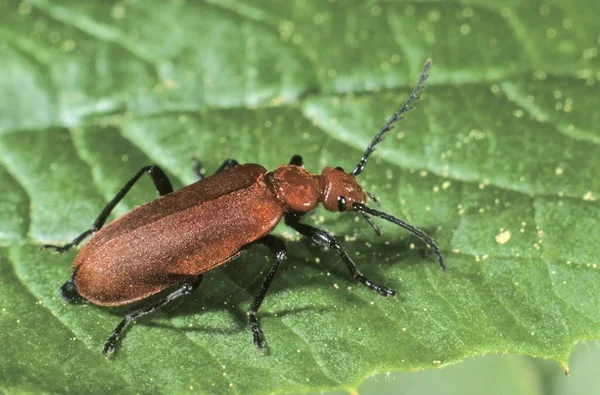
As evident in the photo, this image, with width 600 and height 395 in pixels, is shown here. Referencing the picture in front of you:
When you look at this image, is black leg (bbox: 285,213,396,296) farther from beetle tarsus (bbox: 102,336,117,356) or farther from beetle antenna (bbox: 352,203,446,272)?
beetle tarsus (bbox: 102,336,117,356)

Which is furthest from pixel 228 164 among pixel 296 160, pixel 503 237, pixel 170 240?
pixel 503 237

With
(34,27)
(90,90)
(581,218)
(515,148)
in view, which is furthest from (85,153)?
(581,218)

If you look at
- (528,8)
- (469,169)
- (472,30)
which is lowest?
(469,169)

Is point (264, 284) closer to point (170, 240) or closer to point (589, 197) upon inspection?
point (170, 240)

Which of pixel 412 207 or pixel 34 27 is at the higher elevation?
pixel 412 207

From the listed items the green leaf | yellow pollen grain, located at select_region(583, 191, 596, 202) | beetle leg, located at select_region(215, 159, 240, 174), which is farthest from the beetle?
yellow pollen grain, located at select_region(583, 191, 596, 202)

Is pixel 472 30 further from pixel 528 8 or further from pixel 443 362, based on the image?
pixel 443 362
